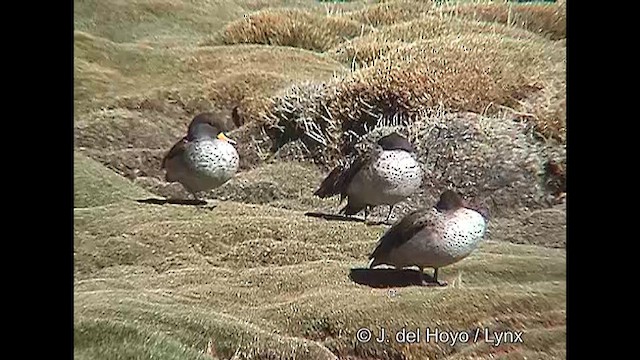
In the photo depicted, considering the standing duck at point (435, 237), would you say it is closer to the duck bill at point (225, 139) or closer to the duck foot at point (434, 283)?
the duck foot at point (434, 283)

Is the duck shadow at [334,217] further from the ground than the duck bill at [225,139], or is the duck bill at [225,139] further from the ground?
the duck bill at [225,139]

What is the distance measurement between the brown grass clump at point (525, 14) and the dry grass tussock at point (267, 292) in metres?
0.43

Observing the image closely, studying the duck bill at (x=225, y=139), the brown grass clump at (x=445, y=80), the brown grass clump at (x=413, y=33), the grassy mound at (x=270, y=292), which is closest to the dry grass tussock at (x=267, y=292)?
the grassy mound at (x=270, y=292)

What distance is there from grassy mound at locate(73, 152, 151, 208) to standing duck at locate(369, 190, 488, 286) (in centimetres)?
51

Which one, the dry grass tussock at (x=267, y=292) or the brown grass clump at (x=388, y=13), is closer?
the dry grass tussock at (x=267, y=292)

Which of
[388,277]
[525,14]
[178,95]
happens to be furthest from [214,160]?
[525,14]

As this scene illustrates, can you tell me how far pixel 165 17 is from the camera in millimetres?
1703

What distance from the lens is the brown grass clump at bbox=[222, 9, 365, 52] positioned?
171 cm

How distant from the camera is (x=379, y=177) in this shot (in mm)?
1656

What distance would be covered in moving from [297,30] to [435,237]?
498mm

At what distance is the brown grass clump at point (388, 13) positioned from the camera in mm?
1721

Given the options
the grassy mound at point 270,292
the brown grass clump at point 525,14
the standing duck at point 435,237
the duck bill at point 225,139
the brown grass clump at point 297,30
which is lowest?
the grassy mound at point 270,292
